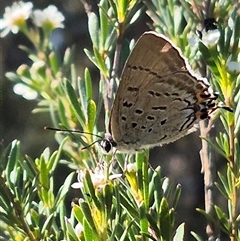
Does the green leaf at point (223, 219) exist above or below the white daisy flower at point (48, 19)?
below

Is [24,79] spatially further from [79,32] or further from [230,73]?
[79,32]

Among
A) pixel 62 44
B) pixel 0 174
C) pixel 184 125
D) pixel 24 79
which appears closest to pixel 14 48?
pixel 62 44

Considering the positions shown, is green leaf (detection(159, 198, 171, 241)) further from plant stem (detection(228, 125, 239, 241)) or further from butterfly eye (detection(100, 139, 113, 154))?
butterfly eye (detection(100, 139, 113, 154))


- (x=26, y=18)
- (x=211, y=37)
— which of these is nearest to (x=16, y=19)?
(x=26, y=18)

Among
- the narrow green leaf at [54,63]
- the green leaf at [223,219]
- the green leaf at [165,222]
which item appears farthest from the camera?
the narrow green leaf at [54,63]

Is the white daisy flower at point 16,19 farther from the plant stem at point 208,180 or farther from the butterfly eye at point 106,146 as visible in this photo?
the plant stem at point 208,180

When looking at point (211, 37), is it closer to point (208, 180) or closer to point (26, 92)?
point (208, 180)

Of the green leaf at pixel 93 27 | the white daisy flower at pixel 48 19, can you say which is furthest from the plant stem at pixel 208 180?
the white daisy flower at pixel 48 19

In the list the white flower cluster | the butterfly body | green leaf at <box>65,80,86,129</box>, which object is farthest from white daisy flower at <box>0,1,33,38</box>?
green leaf at <box>65,80,86,129</box>

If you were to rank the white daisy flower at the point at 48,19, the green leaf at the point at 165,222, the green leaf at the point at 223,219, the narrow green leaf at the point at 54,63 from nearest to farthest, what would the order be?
the green leaf at the point at 165,222, the green leaf at the point at 223,219, the narrow green leaf at the point at 54,63, the white daisy flower at the point at 48,19
